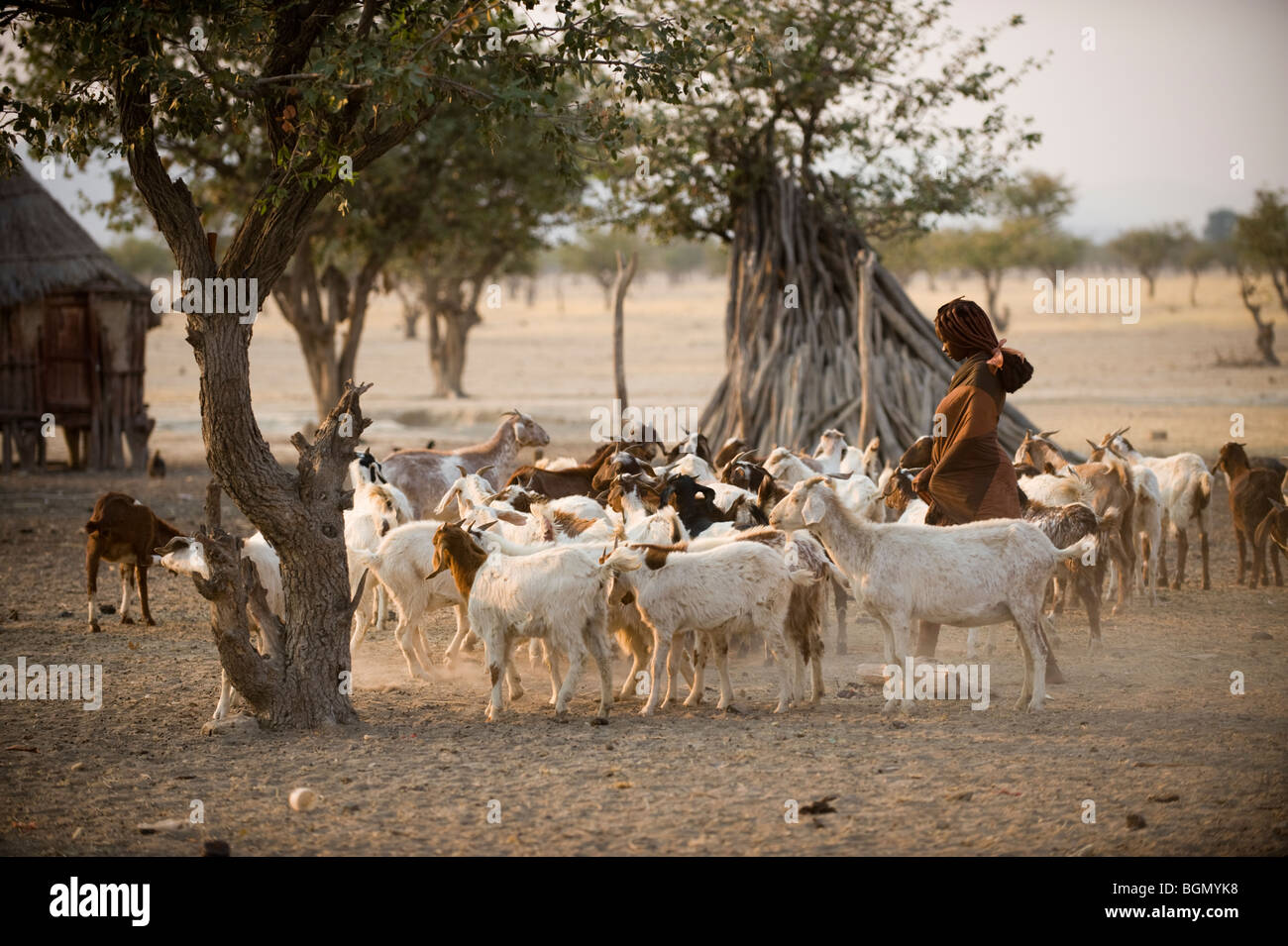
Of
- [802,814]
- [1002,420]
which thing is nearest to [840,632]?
[802,814]

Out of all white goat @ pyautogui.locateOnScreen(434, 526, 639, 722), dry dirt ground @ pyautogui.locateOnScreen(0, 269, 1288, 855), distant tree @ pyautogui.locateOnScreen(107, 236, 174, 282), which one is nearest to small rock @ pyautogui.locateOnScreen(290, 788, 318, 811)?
dry dirt ground @ pyautogui.locateOnScreen(0, 269, 1288, 855)

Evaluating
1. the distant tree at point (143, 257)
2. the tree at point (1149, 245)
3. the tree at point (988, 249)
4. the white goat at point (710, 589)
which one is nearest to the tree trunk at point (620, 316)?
the white goat at point (710, 589)

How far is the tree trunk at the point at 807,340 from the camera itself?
17.8 m

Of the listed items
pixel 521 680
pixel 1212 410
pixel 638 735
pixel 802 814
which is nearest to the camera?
pixel 802 814

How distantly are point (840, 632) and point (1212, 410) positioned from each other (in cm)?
2044

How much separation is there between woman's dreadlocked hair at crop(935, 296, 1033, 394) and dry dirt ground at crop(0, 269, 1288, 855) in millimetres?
1982

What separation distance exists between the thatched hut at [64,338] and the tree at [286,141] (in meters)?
15.1

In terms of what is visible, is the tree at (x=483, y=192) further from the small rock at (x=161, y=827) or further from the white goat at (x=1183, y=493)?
the small rock at (x=161, y=827)

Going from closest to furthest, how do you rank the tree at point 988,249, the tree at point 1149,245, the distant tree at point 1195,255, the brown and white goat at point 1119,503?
1. the brown and white goat at point 1119,503
2. the tree at point 988,249
3. the distant tree at point 1195,255
4. the tree at point 1149,245

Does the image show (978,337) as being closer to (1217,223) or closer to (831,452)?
(831,452)

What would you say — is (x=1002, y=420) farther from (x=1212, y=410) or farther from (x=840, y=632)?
(x=1212, y=410)

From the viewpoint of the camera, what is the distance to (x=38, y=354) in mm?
22078

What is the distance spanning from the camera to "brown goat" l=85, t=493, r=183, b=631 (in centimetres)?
1042

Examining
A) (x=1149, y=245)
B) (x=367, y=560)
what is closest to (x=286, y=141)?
(x=367, y=560)
